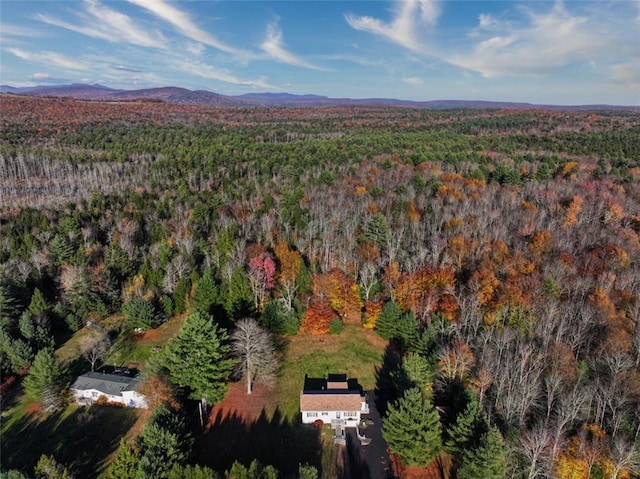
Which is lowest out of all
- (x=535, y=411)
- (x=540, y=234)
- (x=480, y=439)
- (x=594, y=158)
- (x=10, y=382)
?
(x=10, y=382)

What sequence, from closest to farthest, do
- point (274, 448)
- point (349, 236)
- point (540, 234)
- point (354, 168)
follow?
point (274, 448) < point (540, 234) < point (349, 236) < point (354, 168)

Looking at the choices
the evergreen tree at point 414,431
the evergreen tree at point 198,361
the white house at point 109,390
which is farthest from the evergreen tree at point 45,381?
the evergreen tree at point 414,431

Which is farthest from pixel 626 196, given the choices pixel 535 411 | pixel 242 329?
pixel 242 329

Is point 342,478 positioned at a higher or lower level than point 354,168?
lower

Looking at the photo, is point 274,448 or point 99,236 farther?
point 99,236

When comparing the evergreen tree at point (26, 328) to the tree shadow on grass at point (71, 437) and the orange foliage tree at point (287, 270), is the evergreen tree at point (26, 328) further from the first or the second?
the orange foliage tree at point (287, 270)

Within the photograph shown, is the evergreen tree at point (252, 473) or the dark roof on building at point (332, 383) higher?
the evergreen tree at point (252, 473)

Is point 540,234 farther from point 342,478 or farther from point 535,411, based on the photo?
point 342,478
